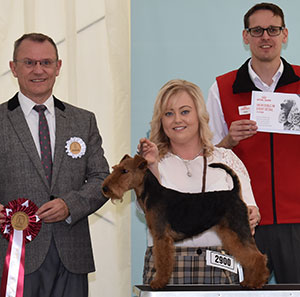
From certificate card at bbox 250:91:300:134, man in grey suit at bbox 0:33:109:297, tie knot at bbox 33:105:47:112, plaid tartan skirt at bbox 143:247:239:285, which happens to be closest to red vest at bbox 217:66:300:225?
certificate card at bbox 250:91:300:134

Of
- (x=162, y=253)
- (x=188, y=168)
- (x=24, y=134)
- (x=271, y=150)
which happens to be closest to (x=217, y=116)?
(x=271, y=150)

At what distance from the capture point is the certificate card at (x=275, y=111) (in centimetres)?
225

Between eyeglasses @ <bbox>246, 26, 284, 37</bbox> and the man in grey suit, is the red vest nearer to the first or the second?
eyeglasses @ <bbox>246, 26, 284, 37</bbox>

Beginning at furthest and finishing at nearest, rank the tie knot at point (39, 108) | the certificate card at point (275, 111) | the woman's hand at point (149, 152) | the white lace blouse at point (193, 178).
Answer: the certificate card at point (275, 111), the tie knot at point (39, 108), the white lace blouse at point (193, 178), the woman's hand at point (149, 152)

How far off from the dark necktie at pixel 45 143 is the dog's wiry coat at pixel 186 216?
1.72 ft

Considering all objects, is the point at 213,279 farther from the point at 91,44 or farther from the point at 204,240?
the point at 91,44

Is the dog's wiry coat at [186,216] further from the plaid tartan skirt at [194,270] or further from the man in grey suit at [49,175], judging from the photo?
the man in grey suit at [49,175]

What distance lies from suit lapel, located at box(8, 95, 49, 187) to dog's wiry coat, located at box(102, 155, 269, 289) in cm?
50

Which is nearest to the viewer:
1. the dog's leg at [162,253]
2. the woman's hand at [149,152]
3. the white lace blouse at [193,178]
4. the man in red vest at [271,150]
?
the dog's leg at [162,253]

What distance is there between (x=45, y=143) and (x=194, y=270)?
785mm

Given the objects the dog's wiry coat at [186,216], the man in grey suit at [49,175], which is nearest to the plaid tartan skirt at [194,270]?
the dog's wiry coat at [186,216]

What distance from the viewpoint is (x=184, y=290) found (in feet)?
5.22

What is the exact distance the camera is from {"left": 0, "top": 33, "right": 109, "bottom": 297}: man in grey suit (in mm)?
2002

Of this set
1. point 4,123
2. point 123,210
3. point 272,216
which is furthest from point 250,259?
point 123,210
